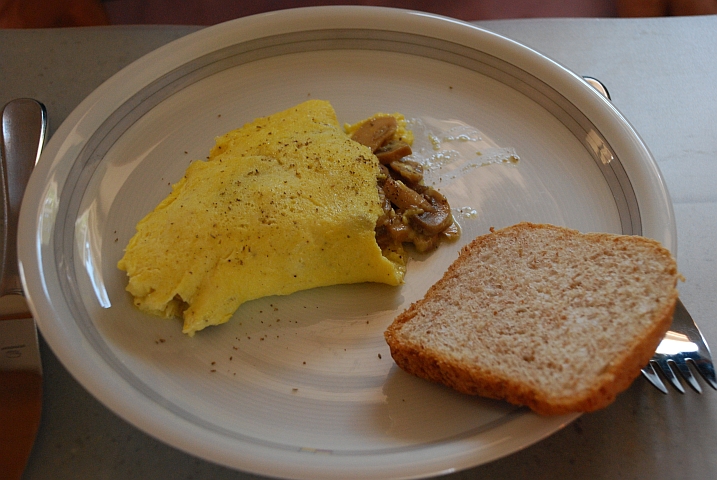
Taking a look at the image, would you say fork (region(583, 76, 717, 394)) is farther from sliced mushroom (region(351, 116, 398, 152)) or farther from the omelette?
sliced mushroom (region(351, 116, 398, 152))

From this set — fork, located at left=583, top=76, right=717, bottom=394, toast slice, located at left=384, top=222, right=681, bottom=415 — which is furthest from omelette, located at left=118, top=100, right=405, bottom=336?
fork, located at left=583, top=76, right=717, bottom=394

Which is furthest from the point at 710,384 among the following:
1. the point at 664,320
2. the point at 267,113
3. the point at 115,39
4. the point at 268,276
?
the point at 115,39

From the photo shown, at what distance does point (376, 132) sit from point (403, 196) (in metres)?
0.39

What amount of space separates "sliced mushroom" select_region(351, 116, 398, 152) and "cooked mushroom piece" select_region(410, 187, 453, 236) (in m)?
0.36

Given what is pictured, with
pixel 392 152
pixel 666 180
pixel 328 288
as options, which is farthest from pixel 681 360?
pixel 392 152

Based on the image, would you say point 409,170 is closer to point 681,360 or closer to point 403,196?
point 403,196

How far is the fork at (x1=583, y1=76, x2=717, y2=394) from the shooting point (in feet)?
6.02

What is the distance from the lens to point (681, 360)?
73.5 inches

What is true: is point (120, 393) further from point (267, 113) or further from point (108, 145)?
point (267, 113)

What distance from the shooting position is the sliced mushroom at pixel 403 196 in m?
2.39

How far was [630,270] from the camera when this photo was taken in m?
1.83

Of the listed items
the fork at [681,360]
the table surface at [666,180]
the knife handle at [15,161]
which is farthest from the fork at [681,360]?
the knife handle at [15,161]

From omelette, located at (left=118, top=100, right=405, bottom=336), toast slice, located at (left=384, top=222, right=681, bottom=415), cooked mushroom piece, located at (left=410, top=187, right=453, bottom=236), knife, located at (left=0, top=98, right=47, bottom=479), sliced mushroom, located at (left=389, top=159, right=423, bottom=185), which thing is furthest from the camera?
sliced mushroom, located at (left=389, top=159, right=423, bottom=185)

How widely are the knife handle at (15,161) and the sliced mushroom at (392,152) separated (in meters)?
1.58
